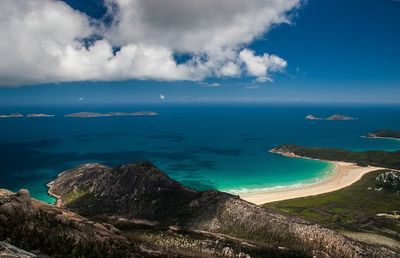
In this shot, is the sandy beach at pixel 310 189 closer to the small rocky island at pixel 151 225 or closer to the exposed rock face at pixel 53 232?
the small rocky island at pixel 151 225

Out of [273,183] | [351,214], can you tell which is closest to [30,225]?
[351,214]

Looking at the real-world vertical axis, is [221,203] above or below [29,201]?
below

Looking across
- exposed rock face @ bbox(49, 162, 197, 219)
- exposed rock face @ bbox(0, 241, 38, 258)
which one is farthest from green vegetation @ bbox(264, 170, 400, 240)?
exposed rock face @ bbox(0, 241, 38, 258)

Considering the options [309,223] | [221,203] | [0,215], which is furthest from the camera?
[221,203]

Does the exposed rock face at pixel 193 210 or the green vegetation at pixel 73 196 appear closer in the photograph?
the exposed rock face at pixel 193 210

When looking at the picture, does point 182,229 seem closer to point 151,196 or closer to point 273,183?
point 151,196

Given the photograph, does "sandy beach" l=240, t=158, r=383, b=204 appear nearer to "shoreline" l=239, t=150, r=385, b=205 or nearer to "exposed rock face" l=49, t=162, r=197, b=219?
"shoreline" l=239, t=150, r=385, b=205

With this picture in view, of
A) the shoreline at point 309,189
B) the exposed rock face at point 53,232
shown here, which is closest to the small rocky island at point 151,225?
the exposed rock face at point 53,232

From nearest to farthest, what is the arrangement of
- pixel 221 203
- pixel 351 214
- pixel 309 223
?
pixel 309 223 < pixel 221 203 < pixel 351 214
